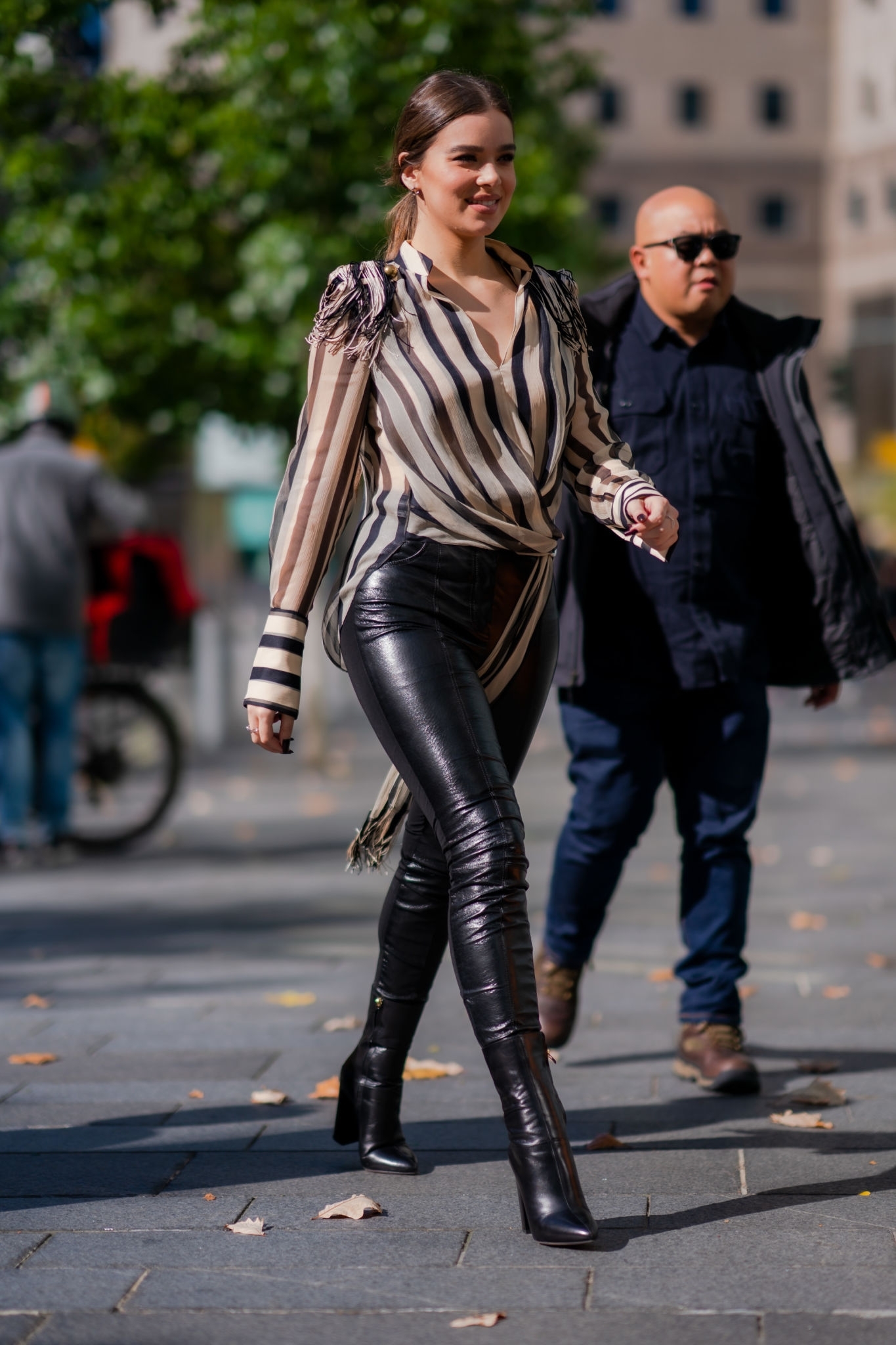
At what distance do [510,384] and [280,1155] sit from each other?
1507mm

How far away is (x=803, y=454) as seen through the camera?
4453mm

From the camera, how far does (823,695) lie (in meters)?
4.69

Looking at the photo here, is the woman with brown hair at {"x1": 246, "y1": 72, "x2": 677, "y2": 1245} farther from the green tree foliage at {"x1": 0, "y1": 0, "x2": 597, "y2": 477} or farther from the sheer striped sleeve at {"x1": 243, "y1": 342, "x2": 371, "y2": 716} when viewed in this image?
the green tree foliage at {"x1": 0, "y1": 0, "x2": 597, "y2": 477}

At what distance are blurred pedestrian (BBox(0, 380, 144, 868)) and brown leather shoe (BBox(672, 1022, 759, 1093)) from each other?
4.37 metres

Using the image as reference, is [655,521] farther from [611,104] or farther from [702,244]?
[611,104]

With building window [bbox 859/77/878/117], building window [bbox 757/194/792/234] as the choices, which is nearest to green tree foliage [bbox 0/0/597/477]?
building window [bbox 859/77/878/117]

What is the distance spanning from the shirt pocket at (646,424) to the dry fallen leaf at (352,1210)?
1.78m

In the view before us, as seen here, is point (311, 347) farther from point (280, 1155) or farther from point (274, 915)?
point (274, 915)

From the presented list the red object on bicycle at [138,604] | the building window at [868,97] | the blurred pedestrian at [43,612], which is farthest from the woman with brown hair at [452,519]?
the building window at [868,97]

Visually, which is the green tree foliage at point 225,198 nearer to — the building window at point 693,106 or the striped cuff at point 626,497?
the striped cuff at point 626,497

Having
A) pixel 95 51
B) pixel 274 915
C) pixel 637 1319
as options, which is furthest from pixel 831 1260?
pixel 95 51

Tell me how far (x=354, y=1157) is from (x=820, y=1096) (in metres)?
1.03

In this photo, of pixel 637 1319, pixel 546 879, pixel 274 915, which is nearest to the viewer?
pixel 637 1319

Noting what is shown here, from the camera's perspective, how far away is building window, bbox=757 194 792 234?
229ft
